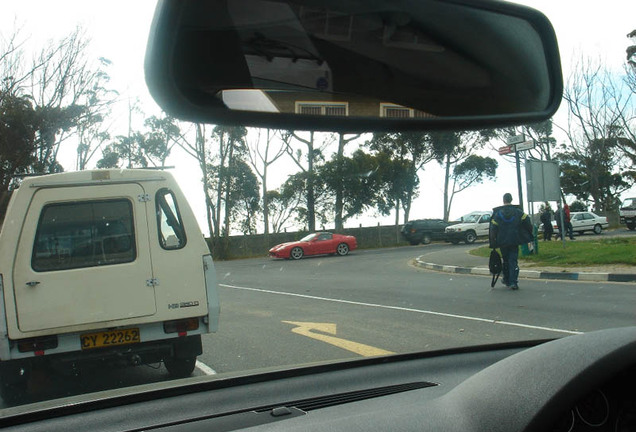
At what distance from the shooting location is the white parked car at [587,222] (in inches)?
1208

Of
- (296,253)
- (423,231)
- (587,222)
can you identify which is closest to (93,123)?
(296,253)

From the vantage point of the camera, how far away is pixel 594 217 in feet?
103

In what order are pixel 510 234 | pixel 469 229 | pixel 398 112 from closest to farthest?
pixel 398 112, pixel 510 234, pixel 469 229

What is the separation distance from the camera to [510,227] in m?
10.7

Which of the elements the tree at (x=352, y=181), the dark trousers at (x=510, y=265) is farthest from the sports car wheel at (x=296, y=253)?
the tree at (x=352, y=181)

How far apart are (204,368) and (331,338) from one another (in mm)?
1695

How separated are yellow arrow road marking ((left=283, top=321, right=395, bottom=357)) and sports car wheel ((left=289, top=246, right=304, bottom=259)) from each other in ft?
53.5

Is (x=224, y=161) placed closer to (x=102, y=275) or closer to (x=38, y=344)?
(x=102, y=275)

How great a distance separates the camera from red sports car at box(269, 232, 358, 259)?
23.3m

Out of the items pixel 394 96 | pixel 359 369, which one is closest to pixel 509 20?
pixel 394 96

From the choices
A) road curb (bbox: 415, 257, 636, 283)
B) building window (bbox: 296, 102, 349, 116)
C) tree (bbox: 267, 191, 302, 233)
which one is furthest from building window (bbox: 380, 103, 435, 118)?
road curb (bbox: 415, 257, 636, 283)

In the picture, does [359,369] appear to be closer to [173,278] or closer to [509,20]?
[509,20]

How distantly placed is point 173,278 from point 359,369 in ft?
7.94

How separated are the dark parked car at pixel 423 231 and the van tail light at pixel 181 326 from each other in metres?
25.3
